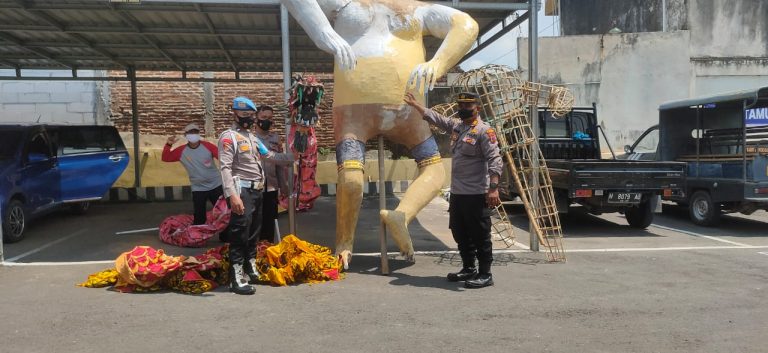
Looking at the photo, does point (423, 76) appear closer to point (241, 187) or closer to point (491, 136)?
point (491, 136)

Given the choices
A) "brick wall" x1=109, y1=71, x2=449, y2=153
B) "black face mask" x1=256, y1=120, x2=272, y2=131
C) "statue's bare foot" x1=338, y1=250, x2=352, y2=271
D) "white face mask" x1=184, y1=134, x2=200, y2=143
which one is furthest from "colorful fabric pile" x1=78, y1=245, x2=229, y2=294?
"brick wall" x1=109, y1=71, x2=449, y2=153

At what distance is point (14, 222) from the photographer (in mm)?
7176

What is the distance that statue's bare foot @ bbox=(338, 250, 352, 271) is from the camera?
5.61 meters

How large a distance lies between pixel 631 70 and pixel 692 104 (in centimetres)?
827

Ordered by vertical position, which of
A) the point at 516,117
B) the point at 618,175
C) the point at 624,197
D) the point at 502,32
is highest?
the point at 502,32

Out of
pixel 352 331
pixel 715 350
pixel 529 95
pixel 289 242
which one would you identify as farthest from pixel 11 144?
pixel 715 350

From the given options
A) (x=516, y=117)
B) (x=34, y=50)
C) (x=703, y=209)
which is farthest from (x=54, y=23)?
(x=703, y=209)

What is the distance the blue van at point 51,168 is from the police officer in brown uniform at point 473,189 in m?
5.63

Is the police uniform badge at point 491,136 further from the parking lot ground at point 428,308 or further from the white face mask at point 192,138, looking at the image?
the white face mask at point 192,138

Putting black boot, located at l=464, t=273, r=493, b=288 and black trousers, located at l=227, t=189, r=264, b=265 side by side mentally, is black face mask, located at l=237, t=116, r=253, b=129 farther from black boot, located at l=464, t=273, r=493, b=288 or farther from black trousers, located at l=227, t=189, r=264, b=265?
black boot, located at l=464, t=273, r=493, b=288

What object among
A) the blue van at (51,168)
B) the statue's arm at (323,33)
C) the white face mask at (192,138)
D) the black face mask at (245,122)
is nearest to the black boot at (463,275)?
the statue's arm at (323,33)

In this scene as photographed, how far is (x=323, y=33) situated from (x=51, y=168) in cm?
548

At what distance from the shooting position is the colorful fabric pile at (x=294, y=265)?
5.15 meters

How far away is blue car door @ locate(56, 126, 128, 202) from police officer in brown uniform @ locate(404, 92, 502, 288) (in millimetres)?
6648
